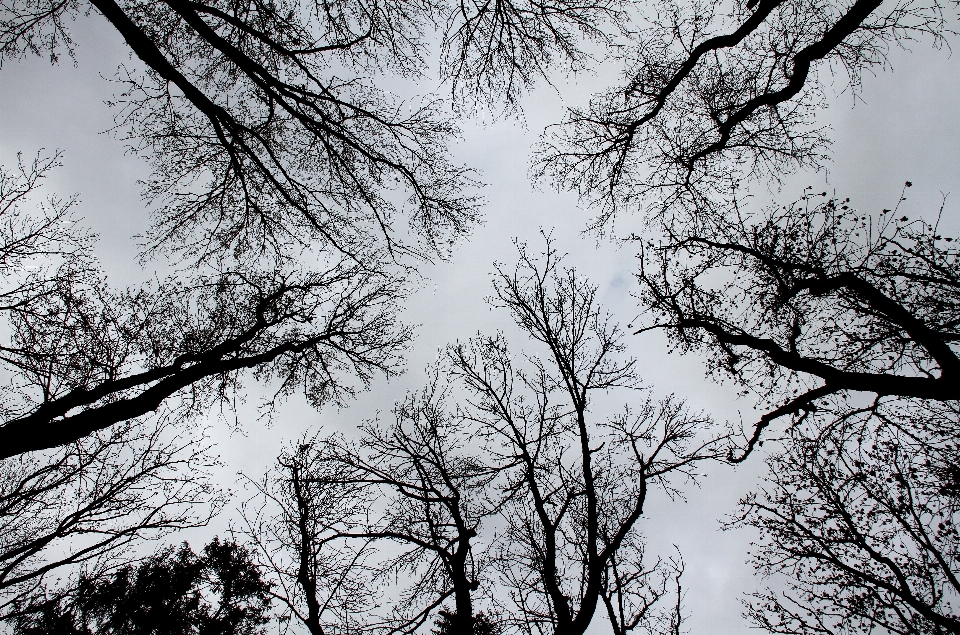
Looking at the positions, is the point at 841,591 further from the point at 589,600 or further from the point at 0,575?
the point at 0,575

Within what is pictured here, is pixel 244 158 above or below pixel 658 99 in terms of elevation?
above

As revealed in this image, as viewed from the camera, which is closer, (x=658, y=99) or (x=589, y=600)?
(x=589, y=600)

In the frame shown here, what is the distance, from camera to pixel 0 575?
5473mm

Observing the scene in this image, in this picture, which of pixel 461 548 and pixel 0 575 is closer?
pixel 0 575

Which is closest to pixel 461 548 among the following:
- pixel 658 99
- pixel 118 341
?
pixel 118 341

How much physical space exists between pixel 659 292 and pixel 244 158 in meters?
6.63

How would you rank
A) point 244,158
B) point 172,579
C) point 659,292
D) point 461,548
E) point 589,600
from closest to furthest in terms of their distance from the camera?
point 589,600
point 659,292
point 244,158
point 461,548
point 172,579

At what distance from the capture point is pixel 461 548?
24.6 feet

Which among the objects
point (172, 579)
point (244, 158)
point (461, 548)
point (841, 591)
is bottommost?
point (841, 591)

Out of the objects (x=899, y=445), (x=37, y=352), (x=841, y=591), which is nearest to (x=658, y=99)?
(x=899, y=445)

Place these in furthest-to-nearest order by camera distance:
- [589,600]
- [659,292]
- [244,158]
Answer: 1. [244,158]
2. [659,292]
3. [589,600]

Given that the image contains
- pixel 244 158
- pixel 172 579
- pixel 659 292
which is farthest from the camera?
pixel 172 579

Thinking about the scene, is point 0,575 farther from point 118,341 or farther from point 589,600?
point 589,600

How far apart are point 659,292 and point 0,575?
9.40 meters
